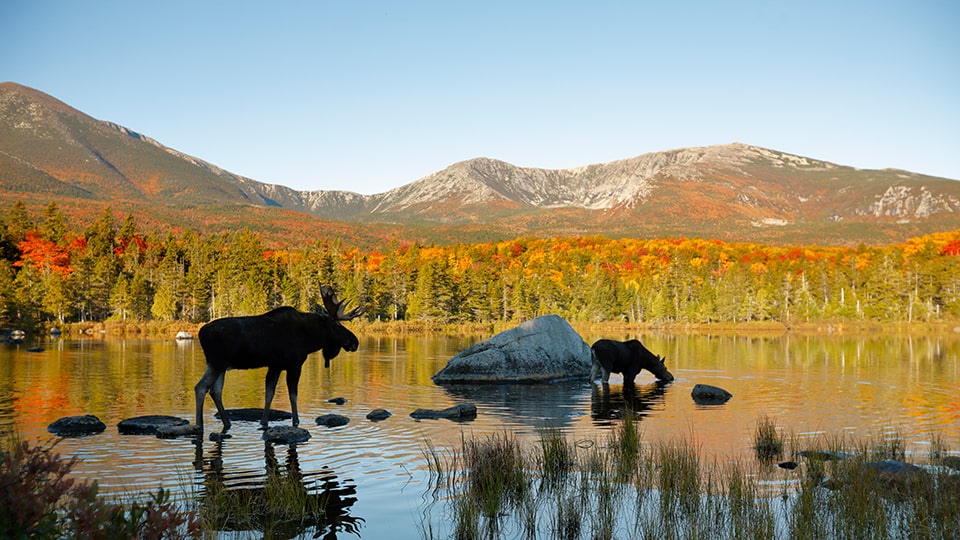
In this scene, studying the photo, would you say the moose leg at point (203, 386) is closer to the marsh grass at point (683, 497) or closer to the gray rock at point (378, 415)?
the gray rock at point (378, 415)

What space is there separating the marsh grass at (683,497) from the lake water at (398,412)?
3.01 feet

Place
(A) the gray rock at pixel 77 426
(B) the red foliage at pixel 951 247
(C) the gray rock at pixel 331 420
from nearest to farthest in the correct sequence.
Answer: (A) the gray rock at pixel 77 426 < (C) the gray rock at pixel 331 420 < (B) the red foliage at pixel 951 247

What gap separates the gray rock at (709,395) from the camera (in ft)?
81.8

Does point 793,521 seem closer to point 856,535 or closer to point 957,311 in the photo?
point 856,535

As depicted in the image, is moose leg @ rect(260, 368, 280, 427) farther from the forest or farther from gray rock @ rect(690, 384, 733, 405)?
the forest

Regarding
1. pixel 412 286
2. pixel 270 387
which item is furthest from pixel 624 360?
pixel 412 286

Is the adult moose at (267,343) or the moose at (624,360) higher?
the adult moose at (267,343)

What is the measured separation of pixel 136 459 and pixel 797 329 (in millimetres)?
105880

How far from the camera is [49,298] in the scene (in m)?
89.1

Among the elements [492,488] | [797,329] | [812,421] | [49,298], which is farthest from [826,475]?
[797,329]

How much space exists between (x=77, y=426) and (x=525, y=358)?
19.2 m

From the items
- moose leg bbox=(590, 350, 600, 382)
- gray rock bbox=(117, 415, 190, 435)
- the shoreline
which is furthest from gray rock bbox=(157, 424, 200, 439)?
the shoreline

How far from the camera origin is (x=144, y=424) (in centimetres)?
1752

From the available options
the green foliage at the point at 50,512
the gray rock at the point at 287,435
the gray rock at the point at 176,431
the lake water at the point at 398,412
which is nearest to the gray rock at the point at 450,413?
the lake water at the point at 398,412
